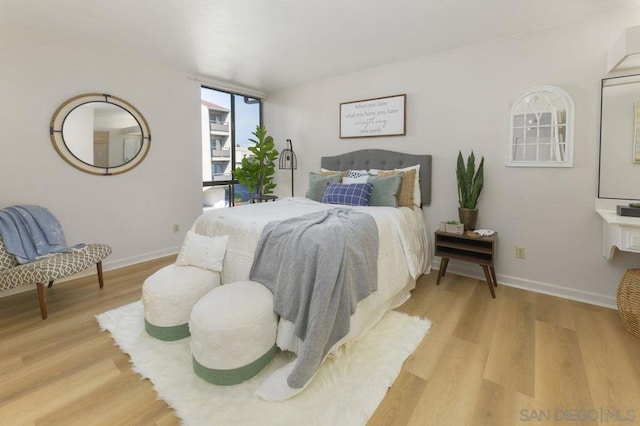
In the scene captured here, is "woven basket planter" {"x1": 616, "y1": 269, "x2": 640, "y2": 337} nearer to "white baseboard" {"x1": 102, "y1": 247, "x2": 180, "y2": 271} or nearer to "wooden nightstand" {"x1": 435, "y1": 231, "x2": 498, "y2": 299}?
"wooden nightstand" {"x1": 435, "y1": 231, "x2": 498, "y2": 299}

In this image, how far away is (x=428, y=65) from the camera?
3.38 meters

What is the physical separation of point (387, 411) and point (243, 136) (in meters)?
4.37

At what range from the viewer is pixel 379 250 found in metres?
2.29

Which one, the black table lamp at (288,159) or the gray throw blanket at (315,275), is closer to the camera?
the gray throw blanket at (315,275)

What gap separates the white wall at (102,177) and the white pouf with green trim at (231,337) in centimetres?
250

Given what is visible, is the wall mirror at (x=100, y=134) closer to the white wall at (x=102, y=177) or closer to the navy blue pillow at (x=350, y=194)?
the white wall at (x=102, y=177)

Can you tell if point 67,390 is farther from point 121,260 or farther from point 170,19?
point 170,19

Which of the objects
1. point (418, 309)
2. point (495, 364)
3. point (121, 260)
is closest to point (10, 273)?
point (121, 260)

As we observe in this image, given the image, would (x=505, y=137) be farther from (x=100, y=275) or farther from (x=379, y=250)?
(x=100, y=275)

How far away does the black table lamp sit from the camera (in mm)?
4707

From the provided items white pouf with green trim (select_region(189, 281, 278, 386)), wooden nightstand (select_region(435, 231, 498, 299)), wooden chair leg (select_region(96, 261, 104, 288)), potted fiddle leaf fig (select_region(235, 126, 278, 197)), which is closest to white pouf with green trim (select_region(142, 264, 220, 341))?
white pouf with green trim (select_region(189, 281, 278, 386))

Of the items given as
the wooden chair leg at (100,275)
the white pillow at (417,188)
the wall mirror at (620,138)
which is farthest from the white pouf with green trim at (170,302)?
the wall mirror at (620,138)

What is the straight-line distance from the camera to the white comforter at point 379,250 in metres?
2.02

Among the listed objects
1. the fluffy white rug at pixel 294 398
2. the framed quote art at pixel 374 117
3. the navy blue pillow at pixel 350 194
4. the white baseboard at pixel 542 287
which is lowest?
the fluffy white rug at pixel 294 398
